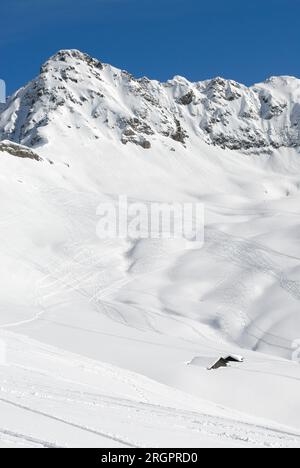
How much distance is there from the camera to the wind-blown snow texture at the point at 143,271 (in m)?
11.7

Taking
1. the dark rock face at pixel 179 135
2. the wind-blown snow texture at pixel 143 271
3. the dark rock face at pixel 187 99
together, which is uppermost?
the dark rock face at pixel 187 99

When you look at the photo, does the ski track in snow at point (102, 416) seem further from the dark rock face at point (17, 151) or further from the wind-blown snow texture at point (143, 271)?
the dark rock face at point (17, 151)

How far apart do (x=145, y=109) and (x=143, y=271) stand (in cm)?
8241

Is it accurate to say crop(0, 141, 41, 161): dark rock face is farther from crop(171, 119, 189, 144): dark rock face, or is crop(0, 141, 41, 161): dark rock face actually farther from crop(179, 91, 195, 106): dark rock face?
crop(179, 91, 195, 106): dark rock face

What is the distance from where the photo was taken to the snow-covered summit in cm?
11988

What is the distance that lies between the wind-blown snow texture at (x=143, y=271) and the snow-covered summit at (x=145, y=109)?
1.69 feet

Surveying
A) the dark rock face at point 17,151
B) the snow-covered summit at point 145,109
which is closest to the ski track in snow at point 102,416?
the dark rock face at point 17,151

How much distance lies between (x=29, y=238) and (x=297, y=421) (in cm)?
4289

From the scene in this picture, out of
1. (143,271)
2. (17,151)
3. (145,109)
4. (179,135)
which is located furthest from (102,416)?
(145,109)

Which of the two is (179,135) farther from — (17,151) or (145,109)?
(17,151)

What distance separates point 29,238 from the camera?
5934 centimetres

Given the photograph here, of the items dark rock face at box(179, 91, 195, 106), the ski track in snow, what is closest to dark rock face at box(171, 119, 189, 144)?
dark rock face at box(179, 91, 195, 106)

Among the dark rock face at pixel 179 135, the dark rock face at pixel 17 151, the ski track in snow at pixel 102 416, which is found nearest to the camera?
the ski track in snow at pixel 102 416
